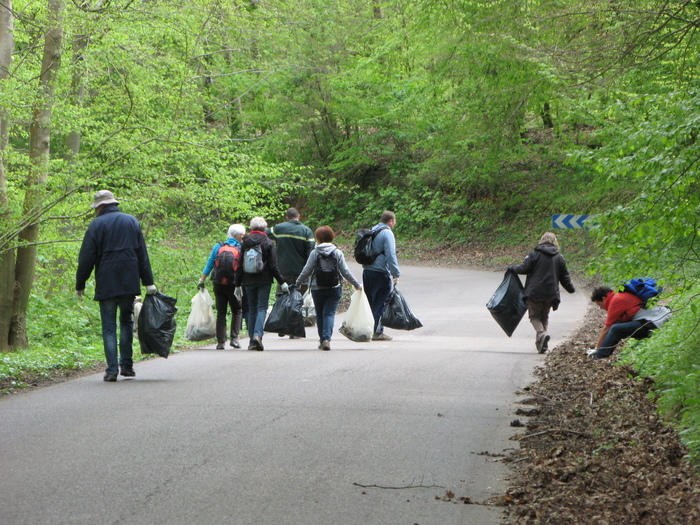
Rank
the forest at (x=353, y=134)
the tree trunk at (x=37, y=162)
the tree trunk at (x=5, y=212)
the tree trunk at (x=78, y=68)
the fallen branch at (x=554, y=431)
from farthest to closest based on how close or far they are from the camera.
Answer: the tree trunk at (x=78, y=68)
the tree trunk at (x=37, y=162)
the tree trunk at (x=5, y=212)
the forest at (x=353, y=134)
the fallen branch at (x=554, y=431)

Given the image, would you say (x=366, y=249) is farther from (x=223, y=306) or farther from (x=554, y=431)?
(x=554, y=431)

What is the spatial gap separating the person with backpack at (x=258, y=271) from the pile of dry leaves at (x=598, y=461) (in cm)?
483

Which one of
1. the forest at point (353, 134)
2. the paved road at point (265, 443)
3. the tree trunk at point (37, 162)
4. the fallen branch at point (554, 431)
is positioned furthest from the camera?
the tree trunk at point (37, 162)

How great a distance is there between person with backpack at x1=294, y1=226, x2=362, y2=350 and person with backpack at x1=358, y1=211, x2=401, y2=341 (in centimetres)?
95

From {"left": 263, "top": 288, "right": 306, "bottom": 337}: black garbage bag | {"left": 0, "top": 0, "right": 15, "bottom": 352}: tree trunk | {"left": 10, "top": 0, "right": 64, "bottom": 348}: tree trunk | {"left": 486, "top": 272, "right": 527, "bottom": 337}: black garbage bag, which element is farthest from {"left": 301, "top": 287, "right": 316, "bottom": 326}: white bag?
{"left": 0, "top": 0, "right": 15, "bottom": 352}: tree trunk

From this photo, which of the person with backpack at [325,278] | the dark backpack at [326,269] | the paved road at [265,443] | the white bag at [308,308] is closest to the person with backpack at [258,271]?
the person with backpack at [325,278]

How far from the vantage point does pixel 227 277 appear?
12.9 metres

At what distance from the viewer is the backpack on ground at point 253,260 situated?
1248 centimetres

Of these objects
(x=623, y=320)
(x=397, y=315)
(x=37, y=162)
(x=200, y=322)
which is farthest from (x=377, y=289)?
(x=37, y=162)

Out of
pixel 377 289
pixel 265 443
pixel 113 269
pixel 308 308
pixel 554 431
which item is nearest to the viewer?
pixel 265 443

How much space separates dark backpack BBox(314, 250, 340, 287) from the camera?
12508 millimetres

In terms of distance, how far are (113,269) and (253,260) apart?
3.33m

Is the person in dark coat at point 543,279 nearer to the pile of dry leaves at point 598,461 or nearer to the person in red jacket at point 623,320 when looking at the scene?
the person in red jacket at point 623,320

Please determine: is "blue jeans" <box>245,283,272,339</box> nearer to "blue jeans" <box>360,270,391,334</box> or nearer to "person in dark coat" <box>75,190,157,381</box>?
"blue jeans" <box>360,270,391,334</box>
